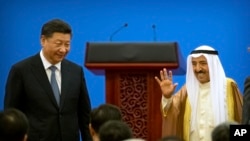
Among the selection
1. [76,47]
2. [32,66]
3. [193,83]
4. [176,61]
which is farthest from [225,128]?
[76,47]

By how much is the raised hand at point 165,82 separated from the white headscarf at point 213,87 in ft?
1.23

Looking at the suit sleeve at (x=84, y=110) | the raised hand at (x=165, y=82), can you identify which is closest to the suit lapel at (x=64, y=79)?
the suit sleeve at (x=84, y=110)

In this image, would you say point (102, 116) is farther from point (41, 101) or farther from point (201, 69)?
point (201, 69)

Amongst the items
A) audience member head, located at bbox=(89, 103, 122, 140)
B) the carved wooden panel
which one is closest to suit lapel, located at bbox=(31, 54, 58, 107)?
the carved wooden panel

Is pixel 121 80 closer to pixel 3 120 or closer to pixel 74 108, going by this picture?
pixel 74 108

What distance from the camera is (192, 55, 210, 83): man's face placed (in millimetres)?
4312

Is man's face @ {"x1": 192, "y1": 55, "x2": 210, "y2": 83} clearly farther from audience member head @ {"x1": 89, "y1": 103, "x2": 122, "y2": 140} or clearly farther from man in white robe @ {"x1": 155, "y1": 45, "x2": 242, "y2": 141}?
audience member head @ {"x1": 89, "y1": 103, "x2": 122, "y2": 140}

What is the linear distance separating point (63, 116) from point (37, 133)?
189 mm

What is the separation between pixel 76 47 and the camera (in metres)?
6.38

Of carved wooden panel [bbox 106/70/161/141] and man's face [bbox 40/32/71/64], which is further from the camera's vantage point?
carved wooden panel [bbox 106/70/161/141]

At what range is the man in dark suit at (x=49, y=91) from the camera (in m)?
3.59

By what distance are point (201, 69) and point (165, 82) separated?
21.5 inches

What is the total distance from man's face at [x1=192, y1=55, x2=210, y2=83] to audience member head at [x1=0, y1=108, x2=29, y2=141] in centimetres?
187

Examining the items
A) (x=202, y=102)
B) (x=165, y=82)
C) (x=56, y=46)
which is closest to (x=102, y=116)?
(x=56, y=46)
